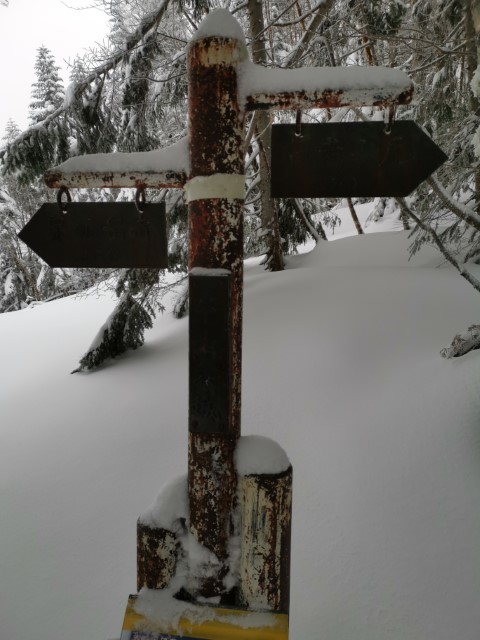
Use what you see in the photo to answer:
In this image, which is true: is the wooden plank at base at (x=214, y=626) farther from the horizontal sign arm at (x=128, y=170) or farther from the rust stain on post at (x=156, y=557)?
the horizontal sign arm at (x=128, y=170)

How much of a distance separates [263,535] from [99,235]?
3.64 ft

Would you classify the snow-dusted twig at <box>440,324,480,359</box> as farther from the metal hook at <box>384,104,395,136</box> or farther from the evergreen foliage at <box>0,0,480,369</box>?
the metal hook at <box>384,104,395,136</box>

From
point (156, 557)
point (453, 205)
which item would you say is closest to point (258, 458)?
point (156, 557)

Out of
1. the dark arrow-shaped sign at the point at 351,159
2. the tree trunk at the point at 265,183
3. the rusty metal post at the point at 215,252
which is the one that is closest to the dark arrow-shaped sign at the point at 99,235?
the rusty metal post at the point at 215,252

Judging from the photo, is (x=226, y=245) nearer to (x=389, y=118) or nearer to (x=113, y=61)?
(x=389, y=118)

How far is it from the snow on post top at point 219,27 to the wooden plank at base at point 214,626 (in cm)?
167

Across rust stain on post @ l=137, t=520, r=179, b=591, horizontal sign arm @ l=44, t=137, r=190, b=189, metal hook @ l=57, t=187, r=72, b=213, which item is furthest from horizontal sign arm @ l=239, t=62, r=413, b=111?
rust stain on post @ l=137, t=520, r=179, b=591

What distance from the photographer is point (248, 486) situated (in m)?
1.22

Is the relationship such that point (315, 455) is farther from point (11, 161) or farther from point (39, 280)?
point (39, 280)

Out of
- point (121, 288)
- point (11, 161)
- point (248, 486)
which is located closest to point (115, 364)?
point (121, 288)

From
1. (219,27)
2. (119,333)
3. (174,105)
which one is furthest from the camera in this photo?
(174,105)

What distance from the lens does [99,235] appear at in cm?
137

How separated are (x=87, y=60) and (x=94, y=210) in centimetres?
479

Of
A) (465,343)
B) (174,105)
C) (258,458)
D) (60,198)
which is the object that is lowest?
(258,458)
